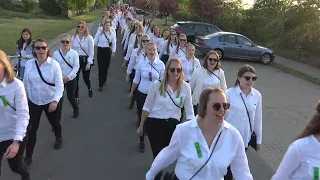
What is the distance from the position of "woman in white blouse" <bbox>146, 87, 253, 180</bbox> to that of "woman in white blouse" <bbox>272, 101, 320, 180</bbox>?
0.33 meters

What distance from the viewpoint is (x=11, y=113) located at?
13.3 feet

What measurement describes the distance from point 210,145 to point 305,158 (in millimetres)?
718

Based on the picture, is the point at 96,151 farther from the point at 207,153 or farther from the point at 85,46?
the point at 207,153

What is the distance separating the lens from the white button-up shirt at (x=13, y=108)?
3.90 m

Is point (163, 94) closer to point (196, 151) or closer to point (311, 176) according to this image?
point (196, 151)

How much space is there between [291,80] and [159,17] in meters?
41.5

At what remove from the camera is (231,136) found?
2914 millimetres

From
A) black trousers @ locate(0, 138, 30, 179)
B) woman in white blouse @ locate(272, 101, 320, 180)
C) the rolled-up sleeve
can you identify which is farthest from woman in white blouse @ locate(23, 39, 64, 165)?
woman in white blouse @ locate(272, 101, 320, 180)

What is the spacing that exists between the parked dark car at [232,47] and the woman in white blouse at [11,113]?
15.8m

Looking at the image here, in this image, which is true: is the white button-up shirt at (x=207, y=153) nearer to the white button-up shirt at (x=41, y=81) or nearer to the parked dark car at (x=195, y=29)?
the white button-up shirt at (x=41, y=81)

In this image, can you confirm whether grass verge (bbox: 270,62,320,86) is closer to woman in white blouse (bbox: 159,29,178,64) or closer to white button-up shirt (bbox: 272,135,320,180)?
woman in white blouse (bbox: 159,29,178,64)

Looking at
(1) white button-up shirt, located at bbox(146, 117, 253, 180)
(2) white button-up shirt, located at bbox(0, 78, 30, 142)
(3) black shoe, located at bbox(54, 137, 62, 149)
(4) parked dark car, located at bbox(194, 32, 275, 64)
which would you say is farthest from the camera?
(4) parked dark car, located at bbox(194, 32, 275, 64)

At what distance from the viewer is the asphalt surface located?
537 cm

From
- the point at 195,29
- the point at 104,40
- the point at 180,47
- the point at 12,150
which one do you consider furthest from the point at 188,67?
the point at 195,29
